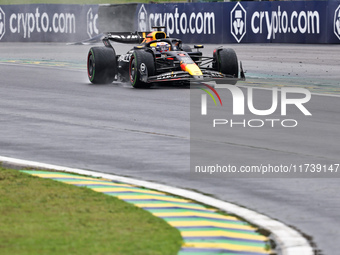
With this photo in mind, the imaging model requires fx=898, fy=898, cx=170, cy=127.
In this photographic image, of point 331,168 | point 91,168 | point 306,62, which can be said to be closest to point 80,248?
point 91,168

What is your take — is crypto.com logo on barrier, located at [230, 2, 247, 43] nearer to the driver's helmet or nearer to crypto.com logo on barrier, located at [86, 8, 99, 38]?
crypto.com logo on barrier, located at [86, 8, 99, 38]

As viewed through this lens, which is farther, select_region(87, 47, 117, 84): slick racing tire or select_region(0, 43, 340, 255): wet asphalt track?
select_region(87, 47, 117, 84): slick racing tire

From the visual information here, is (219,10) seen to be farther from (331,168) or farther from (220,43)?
(331,168)

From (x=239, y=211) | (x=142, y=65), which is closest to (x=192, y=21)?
(x=142, y=65)

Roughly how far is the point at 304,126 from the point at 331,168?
373cm

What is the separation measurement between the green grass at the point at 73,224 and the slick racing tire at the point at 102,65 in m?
12.3

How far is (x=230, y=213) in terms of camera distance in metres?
8.12

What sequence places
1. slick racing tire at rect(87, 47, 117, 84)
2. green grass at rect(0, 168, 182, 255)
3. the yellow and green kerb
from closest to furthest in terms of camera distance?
1. green grass at rect(0, 168, 182, 255)
2. the yellow and green kerb
3. slick racing tire at rect(87, 47, 117, 84)

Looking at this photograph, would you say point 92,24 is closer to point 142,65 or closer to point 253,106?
point 142,65

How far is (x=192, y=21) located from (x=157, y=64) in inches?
709

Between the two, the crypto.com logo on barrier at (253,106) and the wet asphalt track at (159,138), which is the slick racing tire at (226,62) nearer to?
the crypto.com logo on barrier at (253,106)

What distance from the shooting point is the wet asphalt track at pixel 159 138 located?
8.86 m

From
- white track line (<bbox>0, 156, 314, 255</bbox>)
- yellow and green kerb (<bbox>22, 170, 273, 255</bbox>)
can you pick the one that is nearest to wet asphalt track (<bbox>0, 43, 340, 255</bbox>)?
white track line (<bbox>0, 156, 314, 255</bbox>)

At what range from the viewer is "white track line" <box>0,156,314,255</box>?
6.93 metres
